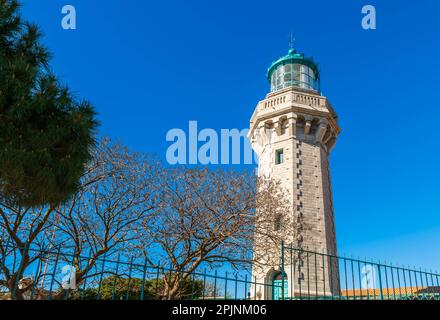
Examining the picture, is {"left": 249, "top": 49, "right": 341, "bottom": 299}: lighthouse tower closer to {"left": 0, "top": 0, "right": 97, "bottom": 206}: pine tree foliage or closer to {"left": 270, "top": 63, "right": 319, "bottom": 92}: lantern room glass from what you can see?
{"left": 270, "top": 63, "right": 319, "bottom": 92}: lantern room glass

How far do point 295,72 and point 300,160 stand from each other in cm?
750

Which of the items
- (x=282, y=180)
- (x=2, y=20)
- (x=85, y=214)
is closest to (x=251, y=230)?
(x=282, y=180)

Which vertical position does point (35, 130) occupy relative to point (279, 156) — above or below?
below

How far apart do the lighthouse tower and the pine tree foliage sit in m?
10.4

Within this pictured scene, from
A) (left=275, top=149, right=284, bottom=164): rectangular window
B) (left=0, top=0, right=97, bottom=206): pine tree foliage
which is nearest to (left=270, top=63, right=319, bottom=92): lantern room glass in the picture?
(left=275, top=149, right=284, bottom=164): rectangular window

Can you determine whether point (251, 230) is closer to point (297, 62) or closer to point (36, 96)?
point (36, 96)

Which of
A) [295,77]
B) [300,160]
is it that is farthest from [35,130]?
[295,77]

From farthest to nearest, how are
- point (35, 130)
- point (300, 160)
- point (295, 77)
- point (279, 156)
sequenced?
point (295, 77)
point (279, 156)
point (300, 160)
point (35, 130)

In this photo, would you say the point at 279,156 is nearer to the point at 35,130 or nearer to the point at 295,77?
the point at 295,77

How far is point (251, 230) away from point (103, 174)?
6.26 meters

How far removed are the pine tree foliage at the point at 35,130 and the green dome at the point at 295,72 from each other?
751 inches

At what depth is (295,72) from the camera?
25.1 meters

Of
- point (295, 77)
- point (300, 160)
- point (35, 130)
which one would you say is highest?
point (295, 77)

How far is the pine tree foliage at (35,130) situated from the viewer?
6371mm
